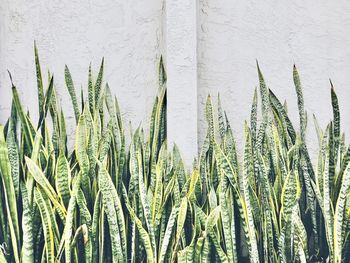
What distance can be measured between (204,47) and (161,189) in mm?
592

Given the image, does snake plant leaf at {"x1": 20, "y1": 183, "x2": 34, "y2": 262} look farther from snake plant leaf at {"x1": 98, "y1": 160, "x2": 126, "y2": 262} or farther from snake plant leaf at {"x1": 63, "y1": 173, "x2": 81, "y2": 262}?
snake plant leaf at {"x1": 98, "y1": 160, "x2": 126, "y2": 262}

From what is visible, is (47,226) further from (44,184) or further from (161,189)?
(161,189)

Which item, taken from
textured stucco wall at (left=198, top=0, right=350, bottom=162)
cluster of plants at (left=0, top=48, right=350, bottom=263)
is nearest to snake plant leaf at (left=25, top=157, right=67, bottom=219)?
cluster of plants at (left=0, top=48, right=350, bottom=263)

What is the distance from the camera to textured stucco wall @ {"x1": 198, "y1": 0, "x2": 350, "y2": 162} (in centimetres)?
234

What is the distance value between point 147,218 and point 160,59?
2.08 feet

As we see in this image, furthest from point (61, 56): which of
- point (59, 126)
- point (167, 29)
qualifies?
point (167, 29)

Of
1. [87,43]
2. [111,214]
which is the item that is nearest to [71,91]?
[87,43]

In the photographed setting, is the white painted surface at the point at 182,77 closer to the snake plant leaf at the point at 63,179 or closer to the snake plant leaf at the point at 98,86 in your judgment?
the snake plant leaf at the point at 98,86

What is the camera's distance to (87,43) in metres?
2.37

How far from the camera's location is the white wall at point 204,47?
92.1 inches

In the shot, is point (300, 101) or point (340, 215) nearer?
point (340, 215)

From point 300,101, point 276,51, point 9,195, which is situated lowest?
point 9,195

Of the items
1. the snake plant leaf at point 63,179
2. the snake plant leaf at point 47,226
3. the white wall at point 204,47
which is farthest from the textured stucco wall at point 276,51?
the snake plant leaf at point 47,226

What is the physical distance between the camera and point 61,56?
236 centimetres
